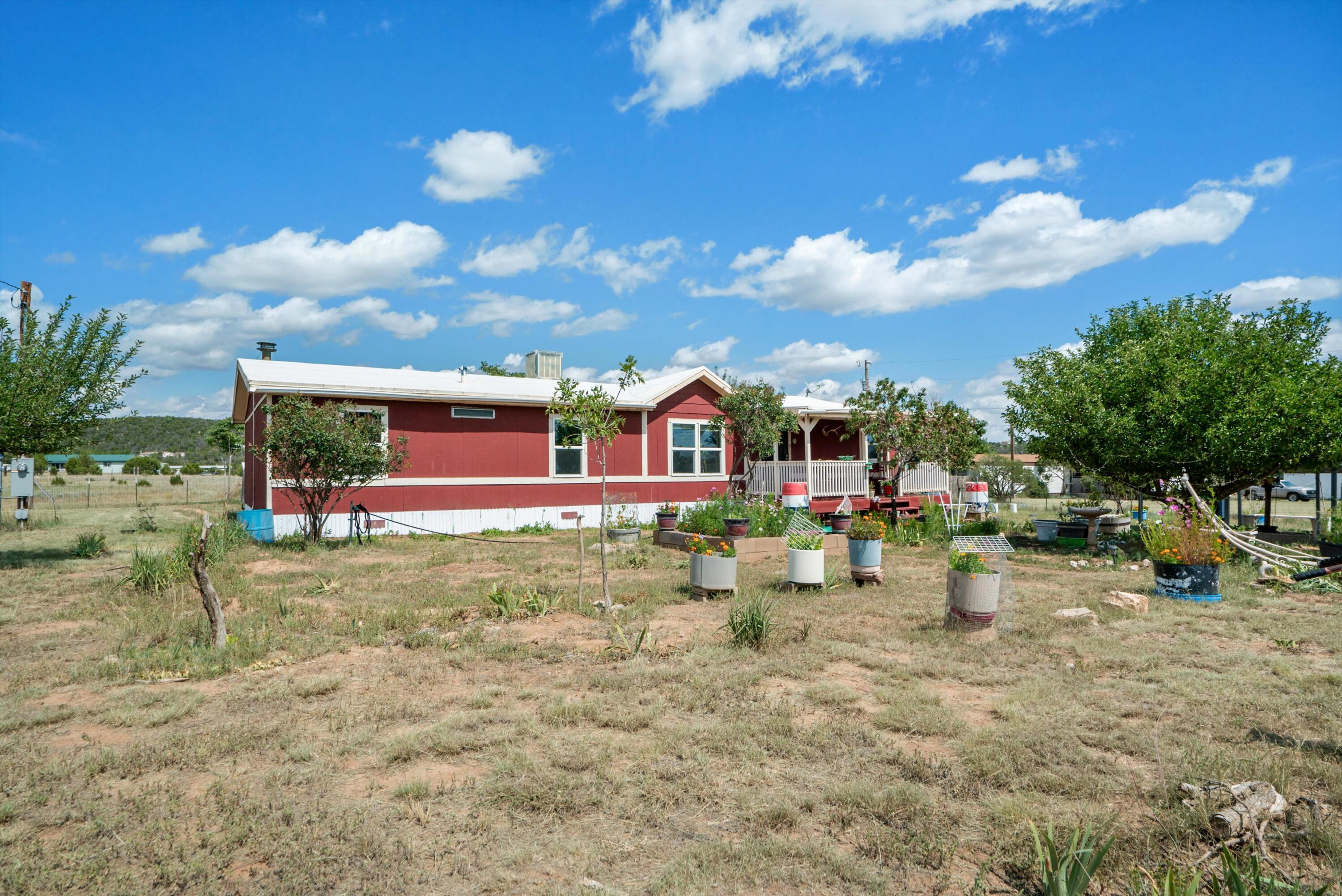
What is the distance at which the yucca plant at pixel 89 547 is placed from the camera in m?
13.0

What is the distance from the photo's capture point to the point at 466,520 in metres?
16.7

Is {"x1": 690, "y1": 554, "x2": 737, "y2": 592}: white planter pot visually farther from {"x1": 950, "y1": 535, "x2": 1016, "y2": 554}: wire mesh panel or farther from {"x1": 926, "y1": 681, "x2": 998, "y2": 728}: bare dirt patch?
{"x1": 926, "y1": 681, "x2": 998, "y2": 728}: bare dirt patch

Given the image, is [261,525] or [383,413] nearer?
[261,525]

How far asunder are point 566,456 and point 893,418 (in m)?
7.62

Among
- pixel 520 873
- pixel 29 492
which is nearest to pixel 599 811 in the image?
pixel 520 873

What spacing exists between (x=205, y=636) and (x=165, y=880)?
4.52 meters

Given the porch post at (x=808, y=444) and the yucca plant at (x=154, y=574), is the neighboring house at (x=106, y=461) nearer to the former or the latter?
the porch post at (x=808, y=444)

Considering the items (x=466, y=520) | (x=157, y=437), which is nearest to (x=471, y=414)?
(x=466, y=520)

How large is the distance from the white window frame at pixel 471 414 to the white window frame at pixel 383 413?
1.40 metres

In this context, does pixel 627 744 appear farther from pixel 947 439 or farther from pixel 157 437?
pixel 157 437

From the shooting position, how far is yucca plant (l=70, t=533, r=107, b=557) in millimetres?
13047

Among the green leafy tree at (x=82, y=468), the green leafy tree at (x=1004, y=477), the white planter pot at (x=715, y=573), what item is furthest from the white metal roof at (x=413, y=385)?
the green leafy tree at (x=82, y=468)

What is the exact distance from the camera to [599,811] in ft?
12.0

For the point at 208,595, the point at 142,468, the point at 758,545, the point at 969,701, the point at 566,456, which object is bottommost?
the point at 969,701
